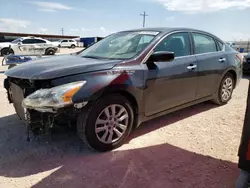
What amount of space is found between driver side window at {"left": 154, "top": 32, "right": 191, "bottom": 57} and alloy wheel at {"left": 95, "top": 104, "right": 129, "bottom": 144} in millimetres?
1079

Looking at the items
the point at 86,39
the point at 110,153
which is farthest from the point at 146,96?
the point at 86,39

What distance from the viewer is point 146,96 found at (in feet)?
10.9

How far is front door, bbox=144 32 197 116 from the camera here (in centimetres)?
338

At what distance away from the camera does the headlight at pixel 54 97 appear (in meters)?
2.60

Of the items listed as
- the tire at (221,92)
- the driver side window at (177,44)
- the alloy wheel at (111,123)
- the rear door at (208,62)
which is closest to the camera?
the alloy wheel at (111,123)

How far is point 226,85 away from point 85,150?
3.38 meters

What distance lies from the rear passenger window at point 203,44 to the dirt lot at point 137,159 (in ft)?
4.36

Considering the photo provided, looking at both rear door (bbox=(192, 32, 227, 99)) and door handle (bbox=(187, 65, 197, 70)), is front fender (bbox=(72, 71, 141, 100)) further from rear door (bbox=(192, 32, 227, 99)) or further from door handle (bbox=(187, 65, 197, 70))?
rear door (bbox=(192, 32, 227, 99))

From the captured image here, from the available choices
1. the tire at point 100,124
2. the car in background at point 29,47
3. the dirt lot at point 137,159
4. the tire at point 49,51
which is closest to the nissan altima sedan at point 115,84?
the tire at point 100,124

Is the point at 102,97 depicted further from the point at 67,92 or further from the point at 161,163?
the point at 161,163

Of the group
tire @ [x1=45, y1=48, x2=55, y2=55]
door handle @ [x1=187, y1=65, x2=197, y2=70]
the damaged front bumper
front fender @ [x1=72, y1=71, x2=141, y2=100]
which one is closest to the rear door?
door handle @ [x1=187, y1=65, x2=197, y2=70]

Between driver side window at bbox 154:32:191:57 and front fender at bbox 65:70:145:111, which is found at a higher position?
driver side window at bbox 154:32:191:57

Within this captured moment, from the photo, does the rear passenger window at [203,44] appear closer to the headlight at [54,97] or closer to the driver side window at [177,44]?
the driver side window at [177,44]

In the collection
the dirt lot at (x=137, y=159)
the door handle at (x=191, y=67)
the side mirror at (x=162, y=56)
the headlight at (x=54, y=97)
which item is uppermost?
the side mirror at (x=162, y=56)
